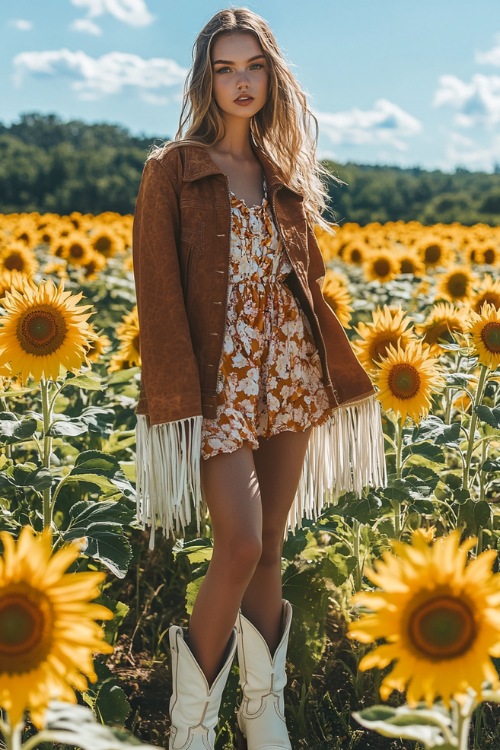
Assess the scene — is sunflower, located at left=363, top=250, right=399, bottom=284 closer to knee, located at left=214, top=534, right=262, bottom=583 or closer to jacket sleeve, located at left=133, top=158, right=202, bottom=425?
jacket sleeve, located at left=133, top=158, right=202, bottom=425

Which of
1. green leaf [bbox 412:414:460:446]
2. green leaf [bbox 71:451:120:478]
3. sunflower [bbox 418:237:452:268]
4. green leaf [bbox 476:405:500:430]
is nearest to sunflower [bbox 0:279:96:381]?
green leaf [bbox 71:451:120:478]

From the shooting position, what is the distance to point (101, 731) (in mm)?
1477

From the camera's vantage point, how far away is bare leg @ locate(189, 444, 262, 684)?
244 cm

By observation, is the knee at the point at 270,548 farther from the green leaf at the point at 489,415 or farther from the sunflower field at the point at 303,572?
the green leaf at the point at 489,415

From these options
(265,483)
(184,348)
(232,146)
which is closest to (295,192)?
(232,146)

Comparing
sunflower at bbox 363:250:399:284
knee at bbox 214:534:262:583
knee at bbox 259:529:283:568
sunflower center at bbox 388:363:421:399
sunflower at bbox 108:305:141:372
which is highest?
sunflower at bbox 363:250:399:284

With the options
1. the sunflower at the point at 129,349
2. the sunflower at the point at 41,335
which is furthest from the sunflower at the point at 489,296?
the sunflower at the point at 41,335

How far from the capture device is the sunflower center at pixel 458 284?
19.9 feet

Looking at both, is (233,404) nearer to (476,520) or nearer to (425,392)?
(425,392)

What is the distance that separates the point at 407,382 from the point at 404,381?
0.03 feet

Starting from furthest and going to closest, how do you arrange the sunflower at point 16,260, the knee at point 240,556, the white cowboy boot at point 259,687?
the sunflower at point 16,260
the white cowboy boot at point 259,687
the knee at point 240,556

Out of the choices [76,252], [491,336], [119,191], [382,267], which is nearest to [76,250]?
[76,252]

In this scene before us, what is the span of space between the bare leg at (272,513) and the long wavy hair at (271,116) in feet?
2.35

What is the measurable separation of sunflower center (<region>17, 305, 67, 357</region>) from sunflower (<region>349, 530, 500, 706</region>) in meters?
1.71
